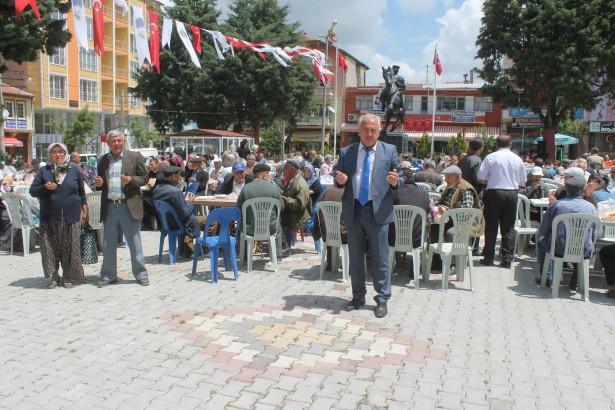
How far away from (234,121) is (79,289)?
31460mm

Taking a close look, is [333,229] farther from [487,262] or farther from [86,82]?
[86,82]

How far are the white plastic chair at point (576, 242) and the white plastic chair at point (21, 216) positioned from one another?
7.66 m

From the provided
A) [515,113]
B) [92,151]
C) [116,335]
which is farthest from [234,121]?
[116,335]

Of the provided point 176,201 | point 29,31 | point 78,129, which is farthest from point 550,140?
point 78,129

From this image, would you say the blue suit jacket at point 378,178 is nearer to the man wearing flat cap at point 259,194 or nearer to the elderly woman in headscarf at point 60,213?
the man wearing flat cap at point 259,194

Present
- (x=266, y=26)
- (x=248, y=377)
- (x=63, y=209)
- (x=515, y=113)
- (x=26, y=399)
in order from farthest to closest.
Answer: (x=515, y=113) < (x=266, y=26) < (x=63, y=209) < (x=248, y=377) < (x=26, y=399)

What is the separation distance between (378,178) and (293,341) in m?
1.72

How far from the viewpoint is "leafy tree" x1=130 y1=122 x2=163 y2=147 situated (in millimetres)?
48719

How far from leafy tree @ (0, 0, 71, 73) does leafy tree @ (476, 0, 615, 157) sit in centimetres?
2136

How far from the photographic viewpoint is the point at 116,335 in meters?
5.07

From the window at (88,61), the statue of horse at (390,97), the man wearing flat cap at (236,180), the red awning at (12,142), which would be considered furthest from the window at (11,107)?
the man wearing flat cap at (236,180)

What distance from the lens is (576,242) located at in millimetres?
6402

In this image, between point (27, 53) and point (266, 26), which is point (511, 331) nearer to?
point (27, 53)

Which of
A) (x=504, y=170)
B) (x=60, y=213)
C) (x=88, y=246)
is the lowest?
(x=88, y=246)
